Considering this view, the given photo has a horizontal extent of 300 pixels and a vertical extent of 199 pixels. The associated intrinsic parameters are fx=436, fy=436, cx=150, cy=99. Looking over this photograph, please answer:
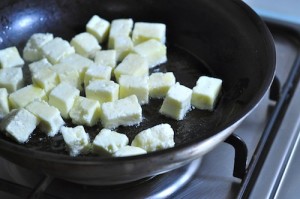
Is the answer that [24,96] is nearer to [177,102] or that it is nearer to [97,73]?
[97,73]

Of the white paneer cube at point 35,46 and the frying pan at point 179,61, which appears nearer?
the frying pan at point 179,61

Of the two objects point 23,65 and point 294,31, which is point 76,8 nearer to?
point 23,65

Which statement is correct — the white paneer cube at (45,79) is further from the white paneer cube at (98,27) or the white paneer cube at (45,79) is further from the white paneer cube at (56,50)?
the white paneer cube at (98,27)

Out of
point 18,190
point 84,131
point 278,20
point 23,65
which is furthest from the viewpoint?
point 278,20

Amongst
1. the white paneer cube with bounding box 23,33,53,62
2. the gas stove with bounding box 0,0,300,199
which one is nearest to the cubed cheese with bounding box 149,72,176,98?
the gas stove with bounding box 0,0,300,199

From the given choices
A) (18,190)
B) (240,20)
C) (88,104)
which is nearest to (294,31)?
(240,20)

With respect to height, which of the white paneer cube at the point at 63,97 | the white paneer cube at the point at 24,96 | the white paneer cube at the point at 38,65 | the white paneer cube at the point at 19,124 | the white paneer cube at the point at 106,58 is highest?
the white paneer cube at the point at 106,58

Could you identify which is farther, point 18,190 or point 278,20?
point 278,20

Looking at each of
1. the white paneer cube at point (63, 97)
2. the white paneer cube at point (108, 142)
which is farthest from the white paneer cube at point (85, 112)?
the white paneer cube at point (108, 142)
